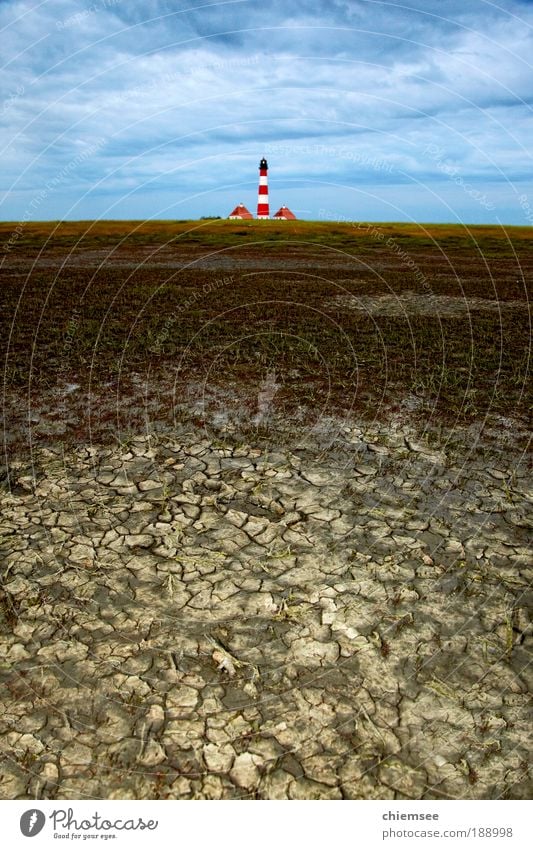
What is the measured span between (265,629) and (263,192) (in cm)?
4322

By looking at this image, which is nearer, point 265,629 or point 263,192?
point 265,629

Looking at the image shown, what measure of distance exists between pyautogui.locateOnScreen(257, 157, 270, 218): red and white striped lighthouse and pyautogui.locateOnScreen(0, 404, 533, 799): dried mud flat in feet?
128

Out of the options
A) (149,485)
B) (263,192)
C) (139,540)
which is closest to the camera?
(139,540)

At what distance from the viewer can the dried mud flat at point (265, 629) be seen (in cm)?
308

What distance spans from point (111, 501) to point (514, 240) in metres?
44.4

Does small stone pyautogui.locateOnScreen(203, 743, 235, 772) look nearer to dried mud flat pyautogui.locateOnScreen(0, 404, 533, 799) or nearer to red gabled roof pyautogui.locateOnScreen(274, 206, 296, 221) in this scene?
dried mud flat pyautogui.locateOnScreen(0, 404, 533, 799)

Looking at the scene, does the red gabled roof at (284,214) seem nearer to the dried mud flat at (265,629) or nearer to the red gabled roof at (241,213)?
the red gabled roof at (241,213)

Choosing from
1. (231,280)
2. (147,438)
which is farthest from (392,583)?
(231,280)

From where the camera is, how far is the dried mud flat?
3.08 metres

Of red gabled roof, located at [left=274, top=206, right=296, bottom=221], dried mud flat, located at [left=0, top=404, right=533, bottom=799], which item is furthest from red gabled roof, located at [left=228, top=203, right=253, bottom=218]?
dried mud flat, located at [left=0, top=404, right=533, bottom=799]

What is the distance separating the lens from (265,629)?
159 inches

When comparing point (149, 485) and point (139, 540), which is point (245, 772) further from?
point (149, 485)

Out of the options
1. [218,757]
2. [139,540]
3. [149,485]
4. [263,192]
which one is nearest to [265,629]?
[218,757]
